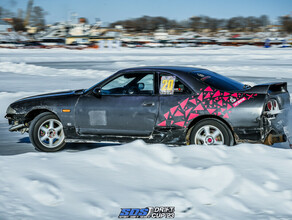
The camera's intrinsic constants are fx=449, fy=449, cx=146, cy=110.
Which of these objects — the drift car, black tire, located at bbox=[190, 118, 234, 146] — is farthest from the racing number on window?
black tire, located at bbox=[190, 118, 234, 146]

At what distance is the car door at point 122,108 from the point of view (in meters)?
6.40

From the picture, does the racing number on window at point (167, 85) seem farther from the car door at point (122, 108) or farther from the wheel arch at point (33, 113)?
the wheel arch at point (33, 113)

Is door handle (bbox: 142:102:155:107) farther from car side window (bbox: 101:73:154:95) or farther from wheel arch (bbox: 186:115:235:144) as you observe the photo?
wheel arch (bbox: 186:115:235:144)

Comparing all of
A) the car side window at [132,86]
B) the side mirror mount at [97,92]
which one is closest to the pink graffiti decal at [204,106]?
the car side window at [132,86]

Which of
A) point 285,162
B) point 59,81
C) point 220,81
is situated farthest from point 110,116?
point 59,81

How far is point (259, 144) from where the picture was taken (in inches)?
232

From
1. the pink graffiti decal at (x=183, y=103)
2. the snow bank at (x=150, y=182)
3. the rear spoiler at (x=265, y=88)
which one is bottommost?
the snow bank at (x=150, y=182)

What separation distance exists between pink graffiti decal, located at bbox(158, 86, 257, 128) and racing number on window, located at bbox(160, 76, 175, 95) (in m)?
0.25

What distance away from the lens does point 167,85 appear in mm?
6422

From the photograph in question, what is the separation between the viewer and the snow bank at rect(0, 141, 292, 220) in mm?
3953

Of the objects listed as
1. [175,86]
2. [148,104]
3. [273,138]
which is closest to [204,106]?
[175,86]

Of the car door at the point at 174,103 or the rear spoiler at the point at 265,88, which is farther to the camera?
the car door at the point at 174,103

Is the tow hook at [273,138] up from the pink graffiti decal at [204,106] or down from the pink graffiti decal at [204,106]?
down

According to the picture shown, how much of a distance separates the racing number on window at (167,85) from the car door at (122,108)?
0.44ft
